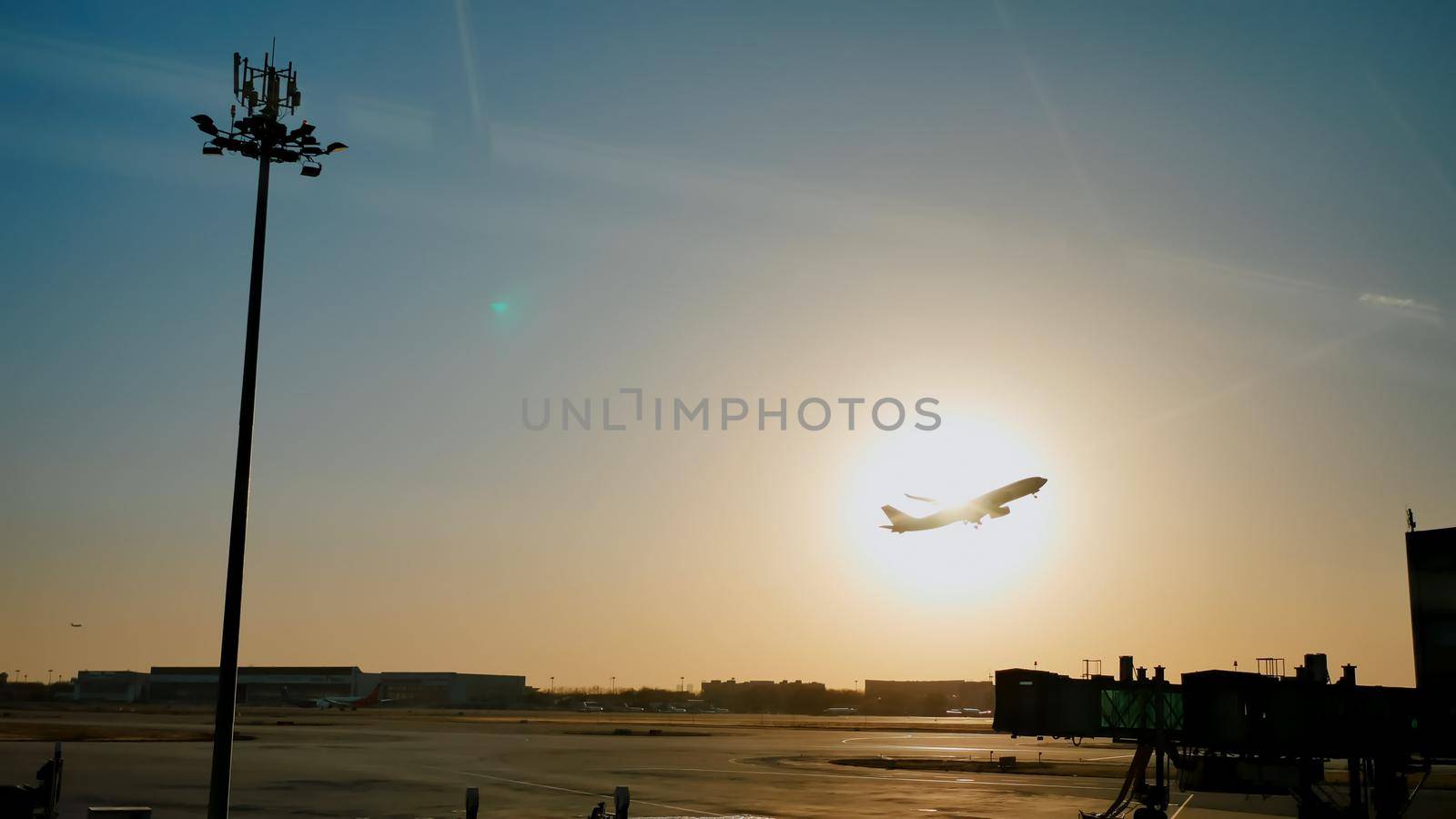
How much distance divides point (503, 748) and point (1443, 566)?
63.5 meters

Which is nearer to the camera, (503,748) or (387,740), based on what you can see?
(503,748)

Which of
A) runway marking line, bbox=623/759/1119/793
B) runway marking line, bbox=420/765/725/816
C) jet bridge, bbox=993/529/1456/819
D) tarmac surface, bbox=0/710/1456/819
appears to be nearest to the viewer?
jet bridge, bbox=993/529/1456/819

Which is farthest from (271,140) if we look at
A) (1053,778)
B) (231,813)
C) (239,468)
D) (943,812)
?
(1053,778)

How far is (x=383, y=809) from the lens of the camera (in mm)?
40188

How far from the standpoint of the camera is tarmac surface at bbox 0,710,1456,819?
42.6 meters

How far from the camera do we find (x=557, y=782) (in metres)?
54.0

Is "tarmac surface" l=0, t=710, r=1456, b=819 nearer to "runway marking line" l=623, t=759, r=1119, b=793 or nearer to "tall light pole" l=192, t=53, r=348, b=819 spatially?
"runway marking line" l=623, t=759, r=1119, b=793

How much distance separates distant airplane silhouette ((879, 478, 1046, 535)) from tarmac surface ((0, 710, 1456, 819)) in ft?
47.3

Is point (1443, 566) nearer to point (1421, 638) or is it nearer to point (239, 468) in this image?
point (1421, 638)

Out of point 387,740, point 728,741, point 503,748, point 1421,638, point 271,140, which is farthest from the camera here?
point 728,741

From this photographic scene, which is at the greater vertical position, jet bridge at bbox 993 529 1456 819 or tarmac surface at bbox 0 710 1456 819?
jet bridge at bbox 993 529 1456 819

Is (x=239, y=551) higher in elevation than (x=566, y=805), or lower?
higher

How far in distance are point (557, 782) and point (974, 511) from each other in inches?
1064

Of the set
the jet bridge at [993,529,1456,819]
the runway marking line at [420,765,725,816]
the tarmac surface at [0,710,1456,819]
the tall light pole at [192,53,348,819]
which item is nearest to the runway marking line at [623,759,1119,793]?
the tarmac surface at [0,710,1456,819]
